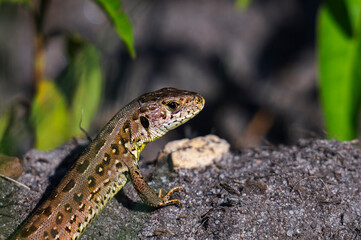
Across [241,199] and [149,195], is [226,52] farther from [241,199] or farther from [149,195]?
[149,195]

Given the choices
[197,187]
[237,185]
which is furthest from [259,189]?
[197,187]

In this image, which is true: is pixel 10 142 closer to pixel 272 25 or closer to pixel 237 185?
pixel 237 185

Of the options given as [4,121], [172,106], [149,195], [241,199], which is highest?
[172,106]

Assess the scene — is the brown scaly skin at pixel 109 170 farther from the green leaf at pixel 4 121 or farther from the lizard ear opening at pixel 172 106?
the green leaf at pixel 4 121

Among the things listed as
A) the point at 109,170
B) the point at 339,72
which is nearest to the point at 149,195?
the point at 109,170

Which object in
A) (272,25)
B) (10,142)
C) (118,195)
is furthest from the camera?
(272,25)
